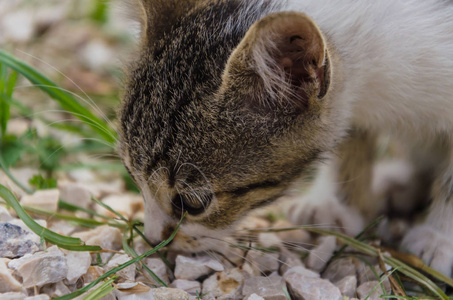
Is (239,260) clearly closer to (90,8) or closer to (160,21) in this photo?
(160,21)

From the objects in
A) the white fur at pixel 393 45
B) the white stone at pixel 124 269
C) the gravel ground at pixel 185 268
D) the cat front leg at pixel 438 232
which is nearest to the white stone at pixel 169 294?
the gravel ground at pixel 185 268

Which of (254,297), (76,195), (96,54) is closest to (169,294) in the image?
(254,297)

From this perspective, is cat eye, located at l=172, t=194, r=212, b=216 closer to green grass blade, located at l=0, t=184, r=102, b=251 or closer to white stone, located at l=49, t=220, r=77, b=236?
green grass blade, located at l=0, t=184, r=102, b=251

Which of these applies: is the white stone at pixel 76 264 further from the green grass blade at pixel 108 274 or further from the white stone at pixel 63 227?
the white stone at pixel 63 227

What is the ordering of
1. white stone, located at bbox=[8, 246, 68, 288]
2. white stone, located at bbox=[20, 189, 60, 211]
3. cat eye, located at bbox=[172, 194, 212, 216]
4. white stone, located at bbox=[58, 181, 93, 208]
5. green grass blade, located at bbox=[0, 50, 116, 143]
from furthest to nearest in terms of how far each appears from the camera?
white stone, located at bbox=[58, 181, 93, 208] < green grass blade, located at bbox=[0, 50, 116, 143] < white stone, located at bbox=[20, 189, 60, 211] < cat eye, located at bbox=[172, 194, 212, 216] < white stone, located at bbox=[8, 246, 68, 288]

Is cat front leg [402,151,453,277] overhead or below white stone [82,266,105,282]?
below

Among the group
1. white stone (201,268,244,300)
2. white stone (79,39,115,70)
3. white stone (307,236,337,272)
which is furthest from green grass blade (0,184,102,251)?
white stone (79,39,115,70)
